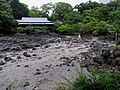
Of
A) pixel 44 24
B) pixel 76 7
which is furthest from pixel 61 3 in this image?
pixel 44 24

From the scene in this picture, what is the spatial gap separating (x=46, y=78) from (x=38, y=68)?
2172mm

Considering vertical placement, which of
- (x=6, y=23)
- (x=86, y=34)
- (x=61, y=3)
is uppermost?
(x=61, y=3)

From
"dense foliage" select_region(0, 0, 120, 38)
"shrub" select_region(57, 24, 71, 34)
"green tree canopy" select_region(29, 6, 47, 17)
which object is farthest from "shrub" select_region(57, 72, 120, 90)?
"green tree canopy" select_region(29, 6, 47, 17)

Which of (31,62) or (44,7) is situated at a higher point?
(44,7)

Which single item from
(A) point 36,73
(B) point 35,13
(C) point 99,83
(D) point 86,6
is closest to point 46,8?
(B) point 35,13

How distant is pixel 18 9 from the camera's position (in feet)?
146

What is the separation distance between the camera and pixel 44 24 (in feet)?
129

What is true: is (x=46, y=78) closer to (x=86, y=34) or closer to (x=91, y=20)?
(x=86, y=34)

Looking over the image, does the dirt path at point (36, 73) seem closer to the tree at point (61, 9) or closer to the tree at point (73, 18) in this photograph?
the tree at point (73, 18)

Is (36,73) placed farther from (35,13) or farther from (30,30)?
(35,13)

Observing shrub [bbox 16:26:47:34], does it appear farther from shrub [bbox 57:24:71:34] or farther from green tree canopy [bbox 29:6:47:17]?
green tree canopy [bbox 29:6:47:17]

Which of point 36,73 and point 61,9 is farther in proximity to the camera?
point 61,9

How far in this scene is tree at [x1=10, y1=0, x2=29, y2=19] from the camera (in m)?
44.0

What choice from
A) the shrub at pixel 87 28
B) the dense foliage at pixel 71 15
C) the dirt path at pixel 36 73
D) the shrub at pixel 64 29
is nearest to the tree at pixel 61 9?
the dense foliage at pixel 71 15
